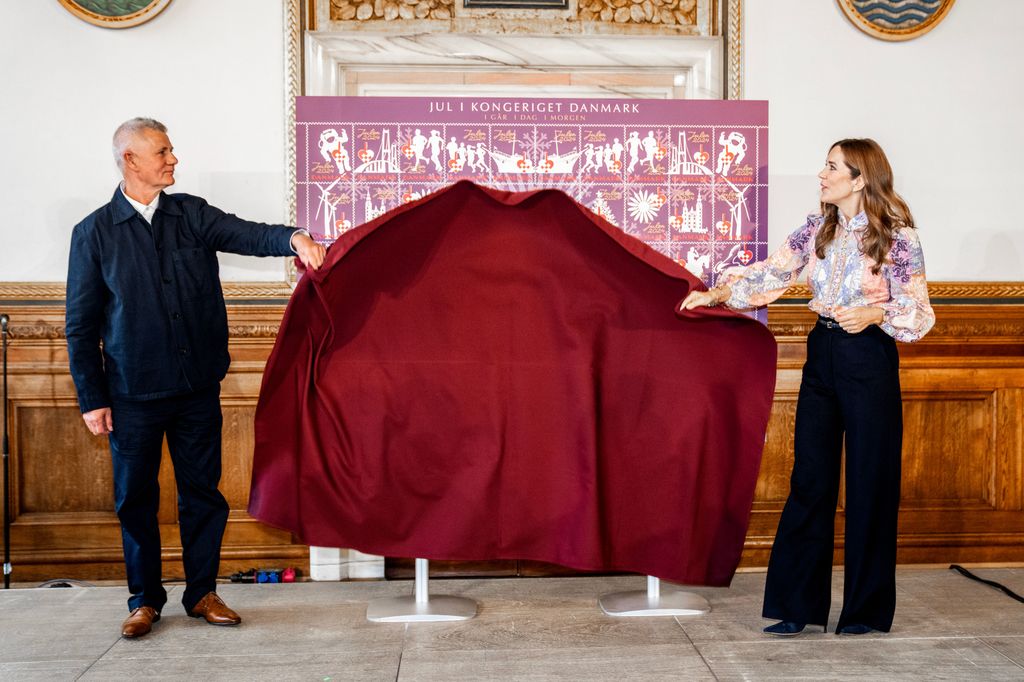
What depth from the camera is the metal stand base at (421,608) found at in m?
2.72

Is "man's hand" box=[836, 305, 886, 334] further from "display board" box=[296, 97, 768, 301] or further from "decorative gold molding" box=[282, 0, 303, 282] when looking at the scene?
"decorative gold molding" box=[282, 0, 303, 282]

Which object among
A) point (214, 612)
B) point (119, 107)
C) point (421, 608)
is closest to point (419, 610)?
point (421, 608)

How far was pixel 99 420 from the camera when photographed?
255cm

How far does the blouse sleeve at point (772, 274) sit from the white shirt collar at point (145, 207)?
173 cm

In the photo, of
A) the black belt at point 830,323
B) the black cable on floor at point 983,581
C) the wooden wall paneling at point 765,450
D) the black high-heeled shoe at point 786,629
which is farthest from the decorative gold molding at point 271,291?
the black high-heeled shoe at point 786,629

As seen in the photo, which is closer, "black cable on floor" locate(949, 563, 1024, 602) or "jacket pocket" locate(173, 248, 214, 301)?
"jacket pocket" locate(173, 248, 214, 301)

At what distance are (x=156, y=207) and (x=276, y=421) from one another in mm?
727

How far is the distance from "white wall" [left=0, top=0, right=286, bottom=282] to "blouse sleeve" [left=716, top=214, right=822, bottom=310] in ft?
5.42

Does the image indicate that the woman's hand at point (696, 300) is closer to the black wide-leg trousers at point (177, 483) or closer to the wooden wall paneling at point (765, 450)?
the wooden wall paneling at point (765, 450)

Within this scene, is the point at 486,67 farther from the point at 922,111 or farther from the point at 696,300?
the point at 922,111

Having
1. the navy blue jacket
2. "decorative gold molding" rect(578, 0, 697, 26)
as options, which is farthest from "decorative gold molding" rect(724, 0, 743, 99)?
the navy blue jacket

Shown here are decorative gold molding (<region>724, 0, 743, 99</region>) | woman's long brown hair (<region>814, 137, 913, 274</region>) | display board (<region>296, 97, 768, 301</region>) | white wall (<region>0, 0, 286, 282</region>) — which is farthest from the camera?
decorative gold molding (<region>724, 0, 743, 99</region>)

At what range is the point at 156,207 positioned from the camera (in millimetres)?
2623

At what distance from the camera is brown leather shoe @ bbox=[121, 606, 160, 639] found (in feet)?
8.41
